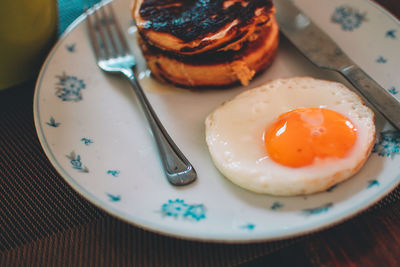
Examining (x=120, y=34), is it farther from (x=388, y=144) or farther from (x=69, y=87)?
(x=388, y=144)

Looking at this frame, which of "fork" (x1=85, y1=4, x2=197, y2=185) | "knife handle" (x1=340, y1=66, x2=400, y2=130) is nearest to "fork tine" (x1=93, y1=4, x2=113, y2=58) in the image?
"fork" (x1=85, y1=4, x2=197, y2=185)

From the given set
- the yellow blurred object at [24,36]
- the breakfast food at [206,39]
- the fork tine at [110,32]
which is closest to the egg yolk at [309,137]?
the breakfast food at [206,39]

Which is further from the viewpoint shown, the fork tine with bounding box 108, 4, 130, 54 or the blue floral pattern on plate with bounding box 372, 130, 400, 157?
→ the fork tine with bounding box 108, 4, 130, 54

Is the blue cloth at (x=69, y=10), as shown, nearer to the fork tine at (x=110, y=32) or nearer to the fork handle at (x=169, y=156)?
the fork tine at (x=110, y=32)

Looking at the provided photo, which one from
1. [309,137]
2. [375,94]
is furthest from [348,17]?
[309,137]

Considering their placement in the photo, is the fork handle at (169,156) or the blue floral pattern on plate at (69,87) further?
the blue floral pattern on plate at (69,87)

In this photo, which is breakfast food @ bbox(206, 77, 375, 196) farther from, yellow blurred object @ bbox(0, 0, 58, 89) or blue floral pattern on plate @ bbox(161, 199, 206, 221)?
yellow blurred object @ bbox(0, 0, 58, 89)

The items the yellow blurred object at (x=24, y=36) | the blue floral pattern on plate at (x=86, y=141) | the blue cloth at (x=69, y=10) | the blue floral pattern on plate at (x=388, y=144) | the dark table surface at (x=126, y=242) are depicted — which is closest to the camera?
the dark table surface at (x=126, y=242)
